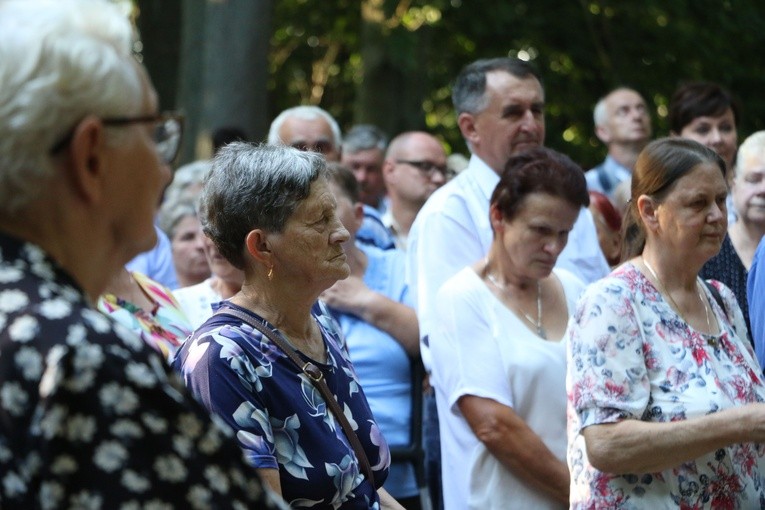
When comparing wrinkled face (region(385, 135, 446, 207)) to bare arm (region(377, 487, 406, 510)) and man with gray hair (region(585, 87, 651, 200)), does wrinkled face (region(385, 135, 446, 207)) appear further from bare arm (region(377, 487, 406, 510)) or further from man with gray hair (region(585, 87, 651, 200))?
bare arm (region(377, 487, 406, 510))

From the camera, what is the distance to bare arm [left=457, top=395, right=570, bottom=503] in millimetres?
4254

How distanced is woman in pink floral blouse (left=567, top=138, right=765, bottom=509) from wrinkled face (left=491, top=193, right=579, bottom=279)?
1.86ft

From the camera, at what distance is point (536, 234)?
14.9ft

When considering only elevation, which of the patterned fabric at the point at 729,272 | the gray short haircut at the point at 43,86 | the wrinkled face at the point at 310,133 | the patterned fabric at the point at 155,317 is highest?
the gray short haircut at the point at 43,86

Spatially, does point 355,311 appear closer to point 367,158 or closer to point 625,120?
point 367,158

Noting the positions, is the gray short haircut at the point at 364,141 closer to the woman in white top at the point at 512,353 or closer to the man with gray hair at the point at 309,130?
the man with gray hair at the point at 309,130

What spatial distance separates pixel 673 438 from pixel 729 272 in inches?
70.5

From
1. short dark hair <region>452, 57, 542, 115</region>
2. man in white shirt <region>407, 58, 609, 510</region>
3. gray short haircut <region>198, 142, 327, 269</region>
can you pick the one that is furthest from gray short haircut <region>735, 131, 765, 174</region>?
gray short haircut <region>198, 142, 327, 269</region>

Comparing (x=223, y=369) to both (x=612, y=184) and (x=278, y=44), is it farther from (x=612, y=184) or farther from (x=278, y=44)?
(x=278, y=44)

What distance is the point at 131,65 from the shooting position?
6.12ft

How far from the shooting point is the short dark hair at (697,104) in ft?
21.5

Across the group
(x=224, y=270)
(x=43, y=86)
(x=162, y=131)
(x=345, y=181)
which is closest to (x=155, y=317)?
(x=224, y=270)

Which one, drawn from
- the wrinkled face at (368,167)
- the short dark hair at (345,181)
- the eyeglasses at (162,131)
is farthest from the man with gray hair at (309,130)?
the eyeglasses at (162,131)

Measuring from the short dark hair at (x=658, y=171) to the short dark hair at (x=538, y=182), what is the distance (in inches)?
17.2
